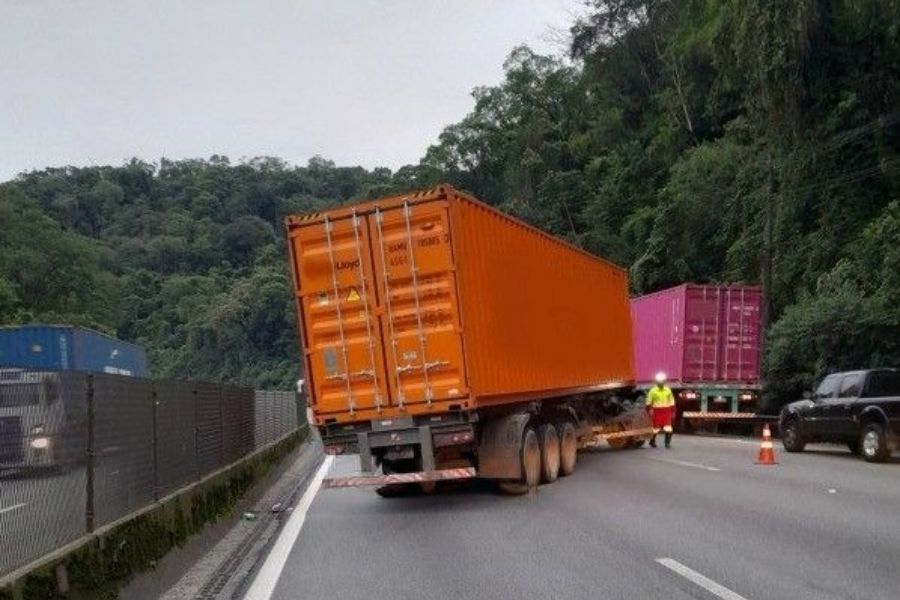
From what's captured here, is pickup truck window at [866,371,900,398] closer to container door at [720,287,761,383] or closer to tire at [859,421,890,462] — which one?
tire at [859,421,890,462]

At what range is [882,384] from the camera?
18766 millimetres

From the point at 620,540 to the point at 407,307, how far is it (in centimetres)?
455

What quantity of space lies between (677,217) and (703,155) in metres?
3.24

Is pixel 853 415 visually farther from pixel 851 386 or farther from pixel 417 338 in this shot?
pixel 417 338

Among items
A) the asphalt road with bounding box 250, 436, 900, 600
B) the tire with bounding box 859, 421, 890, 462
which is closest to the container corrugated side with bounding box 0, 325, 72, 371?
the asphalt road with bounding box 250, 436, 900, 600

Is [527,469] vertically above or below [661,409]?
above

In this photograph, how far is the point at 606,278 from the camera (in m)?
20.9

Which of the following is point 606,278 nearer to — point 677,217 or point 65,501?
point 65,501

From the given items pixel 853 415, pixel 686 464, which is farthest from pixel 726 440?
pixel 686 464

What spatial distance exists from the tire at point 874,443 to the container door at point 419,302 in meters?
9.03

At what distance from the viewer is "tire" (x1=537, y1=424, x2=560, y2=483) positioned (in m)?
15.0

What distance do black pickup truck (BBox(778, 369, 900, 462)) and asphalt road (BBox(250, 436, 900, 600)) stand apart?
1953 mm

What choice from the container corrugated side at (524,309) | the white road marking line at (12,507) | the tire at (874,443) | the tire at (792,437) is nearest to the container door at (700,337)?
the tire at (792,437)

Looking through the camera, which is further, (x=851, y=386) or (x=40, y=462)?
(x=851, y=386)
